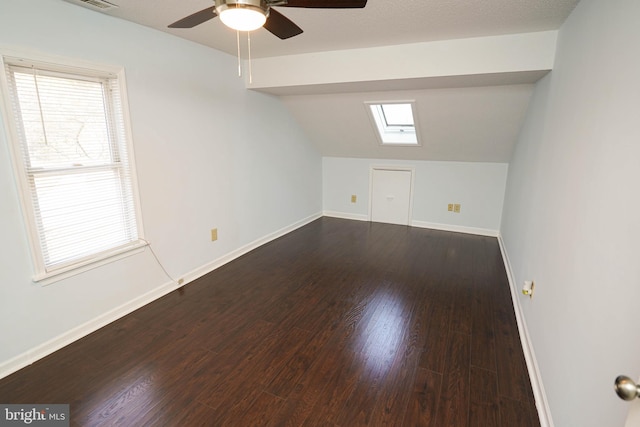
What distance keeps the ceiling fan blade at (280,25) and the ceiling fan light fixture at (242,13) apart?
0.46 feet

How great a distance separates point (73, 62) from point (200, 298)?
6.42 feet

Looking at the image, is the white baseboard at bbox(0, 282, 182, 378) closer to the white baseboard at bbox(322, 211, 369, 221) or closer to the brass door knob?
the brass door knob

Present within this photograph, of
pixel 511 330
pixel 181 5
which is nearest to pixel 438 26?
pixel 181 5

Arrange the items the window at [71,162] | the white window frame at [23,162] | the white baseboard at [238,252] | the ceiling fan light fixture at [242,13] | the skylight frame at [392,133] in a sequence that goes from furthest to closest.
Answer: the skylight frame at [392,133], the white baseboard at [238,252], the window at [71,162], the white window frame at [23,162], the ceiling fan light fixture at [242,13]

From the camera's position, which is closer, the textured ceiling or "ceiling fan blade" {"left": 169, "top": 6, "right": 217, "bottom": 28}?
"ceiling fan blade" {"left": 169, "top": 6, "right": 217, "bottom": 28}

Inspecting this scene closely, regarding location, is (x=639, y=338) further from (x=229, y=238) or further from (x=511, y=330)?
(x=229, y=238)

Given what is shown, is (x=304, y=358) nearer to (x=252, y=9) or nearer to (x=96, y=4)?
(x=252, y=9)

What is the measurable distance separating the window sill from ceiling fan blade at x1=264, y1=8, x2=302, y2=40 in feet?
6.41

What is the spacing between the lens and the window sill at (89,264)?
2.01 meters

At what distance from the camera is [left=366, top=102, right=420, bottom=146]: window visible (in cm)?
418

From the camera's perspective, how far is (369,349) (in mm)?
2115

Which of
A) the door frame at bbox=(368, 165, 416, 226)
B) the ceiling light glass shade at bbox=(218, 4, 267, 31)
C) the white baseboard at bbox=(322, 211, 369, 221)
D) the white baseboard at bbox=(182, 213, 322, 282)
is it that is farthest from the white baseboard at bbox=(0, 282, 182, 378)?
the door frame at bbox=(368, 165, 416, 226)

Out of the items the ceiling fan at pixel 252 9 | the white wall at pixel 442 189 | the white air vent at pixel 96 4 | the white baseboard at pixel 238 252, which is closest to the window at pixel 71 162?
the white air vent at pixel 96 4

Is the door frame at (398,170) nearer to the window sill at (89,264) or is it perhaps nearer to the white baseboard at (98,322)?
the white baseboard at (98,322)
